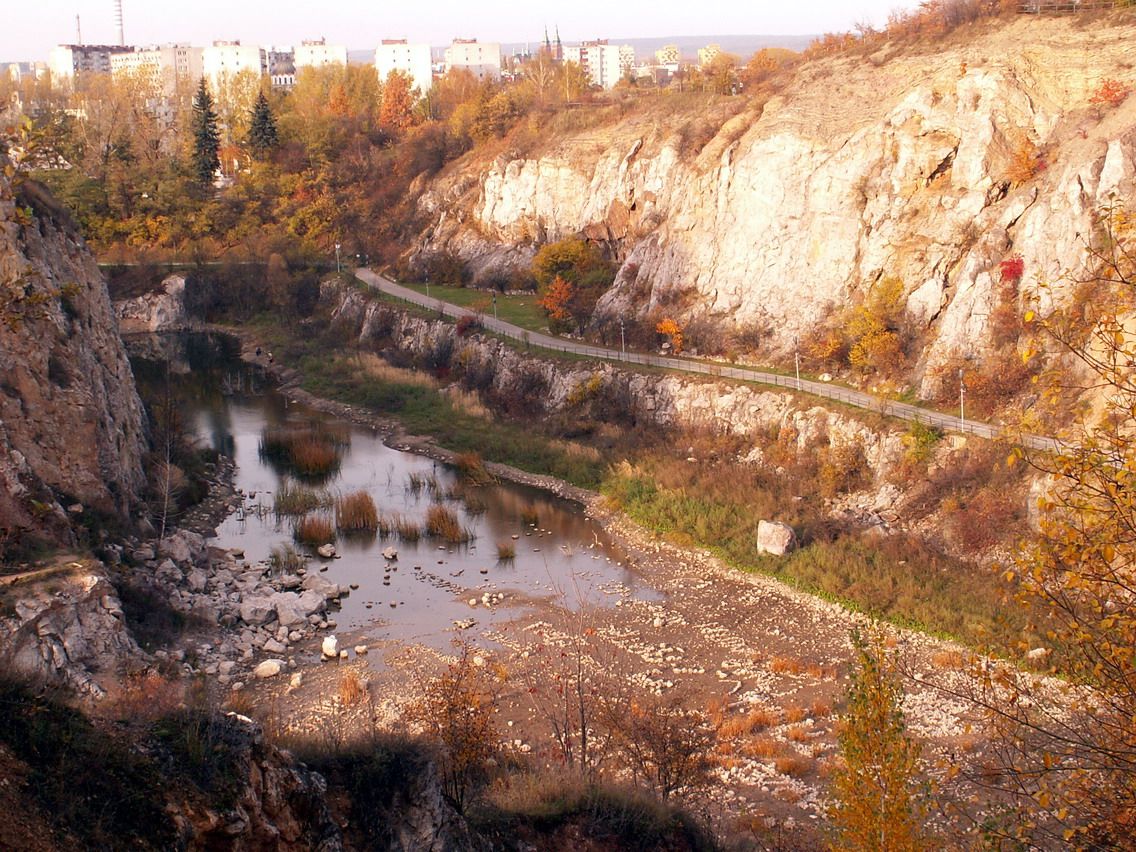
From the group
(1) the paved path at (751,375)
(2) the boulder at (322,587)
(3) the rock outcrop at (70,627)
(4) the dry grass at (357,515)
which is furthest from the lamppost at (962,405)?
(3) the rock outcrop at (70,627)

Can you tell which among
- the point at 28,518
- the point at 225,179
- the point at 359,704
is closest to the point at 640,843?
the point at 359,704

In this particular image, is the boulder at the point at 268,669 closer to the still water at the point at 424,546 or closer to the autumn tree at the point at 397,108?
the still water at the point at 424,546

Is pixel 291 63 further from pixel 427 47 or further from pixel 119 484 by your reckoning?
pixel 119 484

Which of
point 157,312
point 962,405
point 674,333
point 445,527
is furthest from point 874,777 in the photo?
point 157,312

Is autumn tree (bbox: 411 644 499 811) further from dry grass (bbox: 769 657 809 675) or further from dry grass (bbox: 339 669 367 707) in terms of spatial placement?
dry grass (bbox: 769 657 809 675)

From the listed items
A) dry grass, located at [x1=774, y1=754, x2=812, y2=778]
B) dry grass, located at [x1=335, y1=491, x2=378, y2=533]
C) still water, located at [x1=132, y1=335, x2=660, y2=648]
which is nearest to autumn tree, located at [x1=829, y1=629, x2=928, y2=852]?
dry grass, located at [x1=774, y1=754, x2=812, y2=778]

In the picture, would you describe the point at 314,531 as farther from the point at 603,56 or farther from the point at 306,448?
the point at 603,56

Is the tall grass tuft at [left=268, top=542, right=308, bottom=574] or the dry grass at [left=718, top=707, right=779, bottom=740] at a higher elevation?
the tall grass tuft at [left=268, top=542, right=308, bottom=574]
